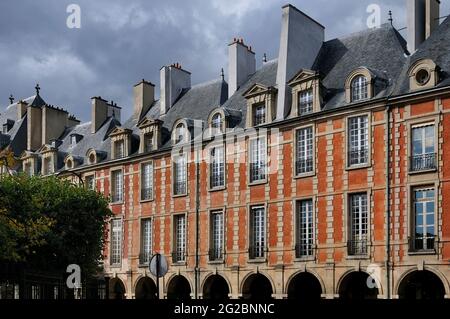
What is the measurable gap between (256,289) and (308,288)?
8.09 feet

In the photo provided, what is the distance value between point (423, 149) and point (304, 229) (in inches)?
214

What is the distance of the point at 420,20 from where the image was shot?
2694 centimetres

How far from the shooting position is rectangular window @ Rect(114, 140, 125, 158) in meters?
36.4

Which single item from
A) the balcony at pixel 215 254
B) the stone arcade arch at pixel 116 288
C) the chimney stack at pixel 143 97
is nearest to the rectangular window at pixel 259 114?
the balcony at pixel 215 254

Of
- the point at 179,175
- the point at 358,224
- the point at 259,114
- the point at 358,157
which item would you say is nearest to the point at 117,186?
the point at 179,175

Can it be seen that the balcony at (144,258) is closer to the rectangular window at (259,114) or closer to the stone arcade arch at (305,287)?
the rectangular window at (259,114)

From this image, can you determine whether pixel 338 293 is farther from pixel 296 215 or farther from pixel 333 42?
pixel 333 42

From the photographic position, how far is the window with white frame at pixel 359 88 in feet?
86.1

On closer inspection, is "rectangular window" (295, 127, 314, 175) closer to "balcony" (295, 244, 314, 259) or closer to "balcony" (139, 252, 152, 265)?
"balcony" (295, 244, 314, 259)

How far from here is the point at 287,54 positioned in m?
29.5

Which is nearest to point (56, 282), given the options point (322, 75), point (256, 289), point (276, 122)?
point (256, 289)

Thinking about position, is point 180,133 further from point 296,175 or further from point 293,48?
point 296,175

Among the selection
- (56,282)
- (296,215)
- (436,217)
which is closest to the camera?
(436,217)

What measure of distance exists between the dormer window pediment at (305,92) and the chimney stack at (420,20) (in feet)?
11.9
